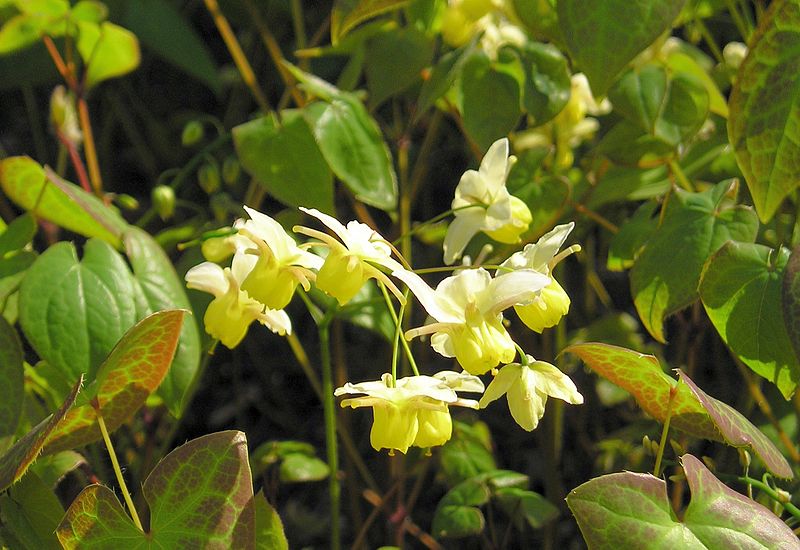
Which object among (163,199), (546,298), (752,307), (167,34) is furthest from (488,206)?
(167,34)

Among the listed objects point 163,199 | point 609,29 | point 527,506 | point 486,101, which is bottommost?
point 527,506

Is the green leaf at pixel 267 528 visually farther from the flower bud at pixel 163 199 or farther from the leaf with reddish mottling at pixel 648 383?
the flower bud at pixel 163 199

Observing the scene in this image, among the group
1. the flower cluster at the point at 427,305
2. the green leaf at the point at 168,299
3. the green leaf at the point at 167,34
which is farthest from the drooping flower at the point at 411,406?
the green leaf at the point at 167,34

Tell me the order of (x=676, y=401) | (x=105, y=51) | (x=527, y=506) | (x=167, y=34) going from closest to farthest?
(x=676, y=401) < (x=527, y=506) < (x=105, y=51) < (x=167, y=34)

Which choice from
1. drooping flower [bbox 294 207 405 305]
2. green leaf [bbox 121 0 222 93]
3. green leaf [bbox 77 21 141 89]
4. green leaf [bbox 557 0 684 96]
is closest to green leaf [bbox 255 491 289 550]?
drooping flower [bbox 294 207 405 305]

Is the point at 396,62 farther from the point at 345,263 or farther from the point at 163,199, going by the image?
the point at 345,263

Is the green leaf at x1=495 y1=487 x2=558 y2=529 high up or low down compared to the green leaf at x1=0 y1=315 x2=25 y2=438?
down

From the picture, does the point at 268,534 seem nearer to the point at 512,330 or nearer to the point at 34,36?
the point at 512,330

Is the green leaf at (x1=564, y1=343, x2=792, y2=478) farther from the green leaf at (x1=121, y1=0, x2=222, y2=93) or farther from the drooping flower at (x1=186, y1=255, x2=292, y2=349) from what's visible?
the green leaf at (x1=121, y1=0, x2=222, y2=93)
